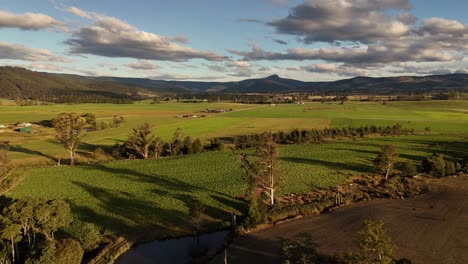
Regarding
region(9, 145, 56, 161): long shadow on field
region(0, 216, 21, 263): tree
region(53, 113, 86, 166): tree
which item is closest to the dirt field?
region(0, 216, 21, 263): tree

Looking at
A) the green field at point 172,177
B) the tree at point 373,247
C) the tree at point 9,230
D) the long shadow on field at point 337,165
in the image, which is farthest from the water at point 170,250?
the long shadow on field at point 337,165

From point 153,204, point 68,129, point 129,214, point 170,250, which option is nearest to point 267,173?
point 153,204

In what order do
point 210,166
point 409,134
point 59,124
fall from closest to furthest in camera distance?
point 210,166 → point 59,124 → point 409,134

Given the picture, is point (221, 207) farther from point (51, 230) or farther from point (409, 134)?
point (409, 134)

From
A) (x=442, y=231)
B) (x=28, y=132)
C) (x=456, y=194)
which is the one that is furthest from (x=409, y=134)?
(x=28, y=132)

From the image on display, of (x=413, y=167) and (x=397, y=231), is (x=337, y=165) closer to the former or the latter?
(x=413, y=167)
